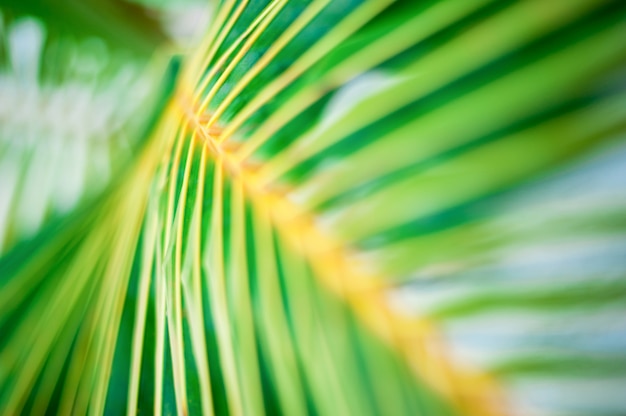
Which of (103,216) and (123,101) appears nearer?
(103,216)

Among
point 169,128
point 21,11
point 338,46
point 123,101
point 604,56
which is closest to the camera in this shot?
point 604,56

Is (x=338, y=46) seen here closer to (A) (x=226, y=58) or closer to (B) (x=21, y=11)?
(A) (x=226, y=58)

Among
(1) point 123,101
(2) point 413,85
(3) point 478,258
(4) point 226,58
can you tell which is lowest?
(3) point 478,258

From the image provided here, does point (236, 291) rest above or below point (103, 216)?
below

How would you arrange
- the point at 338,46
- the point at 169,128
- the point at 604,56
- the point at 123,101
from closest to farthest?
the point at 604,56 < the point at 338,46 < the point at 169,128 < the point at 123,101

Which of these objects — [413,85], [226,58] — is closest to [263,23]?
[226,58]
